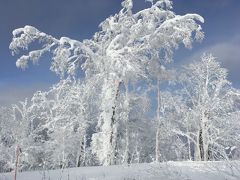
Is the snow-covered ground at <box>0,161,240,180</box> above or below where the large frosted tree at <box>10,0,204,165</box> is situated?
below

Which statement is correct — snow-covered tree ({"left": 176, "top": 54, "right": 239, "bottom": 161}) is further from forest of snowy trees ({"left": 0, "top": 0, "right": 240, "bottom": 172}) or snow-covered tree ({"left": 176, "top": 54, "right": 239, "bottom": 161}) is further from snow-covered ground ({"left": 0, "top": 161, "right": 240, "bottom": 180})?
snow-covered ground ({"left": 0, "top": 161, "right": 240, "bottom": 180})

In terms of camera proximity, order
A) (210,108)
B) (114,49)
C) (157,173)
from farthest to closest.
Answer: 1. (210,108)
2. (114,49)
3. (157,173)

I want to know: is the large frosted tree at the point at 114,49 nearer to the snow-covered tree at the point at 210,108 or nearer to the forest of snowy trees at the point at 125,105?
the forest of snowy trees at the point at 125,105

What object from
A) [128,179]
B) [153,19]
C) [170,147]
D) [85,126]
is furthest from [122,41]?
[170,147]

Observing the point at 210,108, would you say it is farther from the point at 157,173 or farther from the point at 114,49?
the point at 157,173

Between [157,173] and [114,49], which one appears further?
[114,49]

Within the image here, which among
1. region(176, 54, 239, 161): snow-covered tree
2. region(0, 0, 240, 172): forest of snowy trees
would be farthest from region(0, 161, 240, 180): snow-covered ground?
region(176, 54, 239, 161): snow-covered tree

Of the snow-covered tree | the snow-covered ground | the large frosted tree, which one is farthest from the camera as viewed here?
the snow-covered tree

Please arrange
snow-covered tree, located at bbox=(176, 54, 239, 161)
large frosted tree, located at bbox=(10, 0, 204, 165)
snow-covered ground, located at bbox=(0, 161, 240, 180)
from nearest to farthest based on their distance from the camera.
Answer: snow-covered ground, located at bbox=(0, 161, 240, 180) < large frosted tree, located at bbox=(10, 0, 204, 165) < snow-covered tree, located at bbox=(176, 54, 239, 161)

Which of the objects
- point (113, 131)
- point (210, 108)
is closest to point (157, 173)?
point (113, 131)

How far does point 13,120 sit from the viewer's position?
42406 mm

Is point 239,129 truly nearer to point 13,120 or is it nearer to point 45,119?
point 45,119

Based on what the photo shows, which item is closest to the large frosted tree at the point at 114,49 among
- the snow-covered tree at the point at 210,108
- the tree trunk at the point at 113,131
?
the tree trunk at the point at 113,131

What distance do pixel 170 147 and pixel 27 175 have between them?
3141 centimetres
